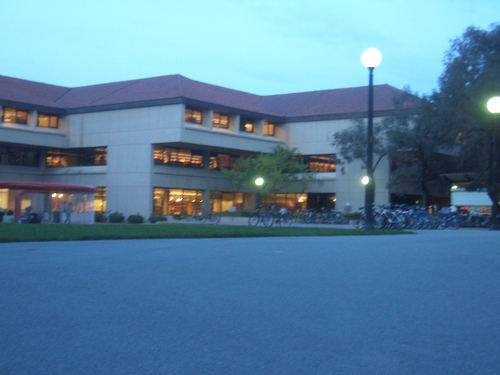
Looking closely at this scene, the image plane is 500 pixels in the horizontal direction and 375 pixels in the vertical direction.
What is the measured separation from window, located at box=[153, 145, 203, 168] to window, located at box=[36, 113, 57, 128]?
1054 centimetres

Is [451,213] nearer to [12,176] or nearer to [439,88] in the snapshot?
[439,88]

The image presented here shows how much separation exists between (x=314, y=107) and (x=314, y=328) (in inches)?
2166

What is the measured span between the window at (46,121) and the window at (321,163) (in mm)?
22647

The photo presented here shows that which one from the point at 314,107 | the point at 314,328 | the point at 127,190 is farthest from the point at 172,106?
the point at 314,328

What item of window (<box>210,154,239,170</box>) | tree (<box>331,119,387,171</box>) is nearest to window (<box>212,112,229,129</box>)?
window (<box>210,154,239,170</box>)

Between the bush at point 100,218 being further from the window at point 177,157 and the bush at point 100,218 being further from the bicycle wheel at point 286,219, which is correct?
the bicycle wheel at point 286,219

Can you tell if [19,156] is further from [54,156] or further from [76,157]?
[76,157]

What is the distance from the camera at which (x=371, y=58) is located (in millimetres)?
22344

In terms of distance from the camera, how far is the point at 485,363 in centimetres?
562

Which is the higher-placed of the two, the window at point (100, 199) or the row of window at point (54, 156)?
the row of window at point (54, 156)

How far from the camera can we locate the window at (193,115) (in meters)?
51.8

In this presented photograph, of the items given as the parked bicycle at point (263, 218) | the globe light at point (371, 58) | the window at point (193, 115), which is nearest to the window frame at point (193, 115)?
the window at point (193, 115)

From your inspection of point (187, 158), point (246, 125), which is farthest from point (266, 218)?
point (246, 125)

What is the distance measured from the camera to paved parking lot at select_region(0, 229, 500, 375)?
561 centimetres
